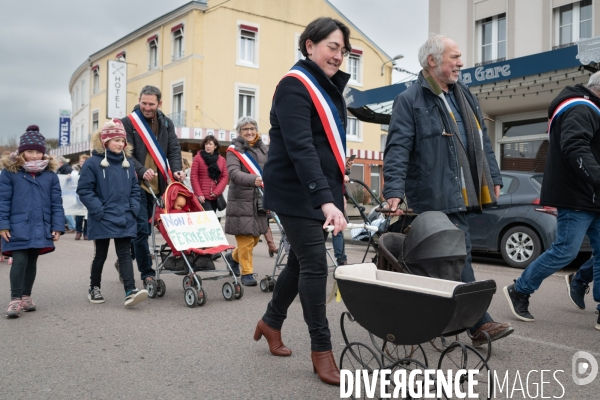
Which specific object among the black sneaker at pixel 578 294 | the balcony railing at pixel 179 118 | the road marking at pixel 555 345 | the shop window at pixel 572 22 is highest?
the shop window at pixel 572 22

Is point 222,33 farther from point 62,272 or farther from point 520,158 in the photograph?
point 62,272

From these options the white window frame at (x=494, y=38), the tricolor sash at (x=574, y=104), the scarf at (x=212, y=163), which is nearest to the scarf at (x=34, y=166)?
the scarf at (x=212, y=163)

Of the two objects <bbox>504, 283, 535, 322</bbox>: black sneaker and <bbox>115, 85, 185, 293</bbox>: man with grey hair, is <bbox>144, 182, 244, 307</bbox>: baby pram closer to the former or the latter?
<bbox>115, 85, 185, 293</bbox>: man with grey hair

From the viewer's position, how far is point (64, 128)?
44.8 m

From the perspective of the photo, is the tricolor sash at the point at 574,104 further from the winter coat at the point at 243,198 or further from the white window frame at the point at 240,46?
the white window frame at the point at 240,46

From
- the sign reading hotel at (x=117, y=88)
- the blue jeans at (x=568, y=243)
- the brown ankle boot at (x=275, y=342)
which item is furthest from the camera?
the sign reading hotel at (x=117, y=88)

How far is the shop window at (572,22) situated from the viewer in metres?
16.4

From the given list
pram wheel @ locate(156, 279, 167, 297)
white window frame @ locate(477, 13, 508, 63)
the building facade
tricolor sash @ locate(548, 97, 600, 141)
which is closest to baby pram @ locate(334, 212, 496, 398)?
tricolor sash @ locate(548, 97, 600, 141)

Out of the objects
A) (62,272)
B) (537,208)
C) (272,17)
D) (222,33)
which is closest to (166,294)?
(62,272)

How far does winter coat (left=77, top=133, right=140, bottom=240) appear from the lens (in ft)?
19.2

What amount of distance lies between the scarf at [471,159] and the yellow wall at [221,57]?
26317 millimetres

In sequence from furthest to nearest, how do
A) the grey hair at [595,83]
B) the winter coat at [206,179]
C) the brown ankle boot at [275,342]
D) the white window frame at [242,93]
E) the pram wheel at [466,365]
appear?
the white window frame at [242,93] < the winter coat at [206,179] < the grey hair at [595,83] < the brown ankle boot at [275,342] < the pram wheel at [466,365]

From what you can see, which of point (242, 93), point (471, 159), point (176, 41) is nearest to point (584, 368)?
point (471, 159)

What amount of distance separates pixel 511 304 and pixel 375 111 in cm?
1443
